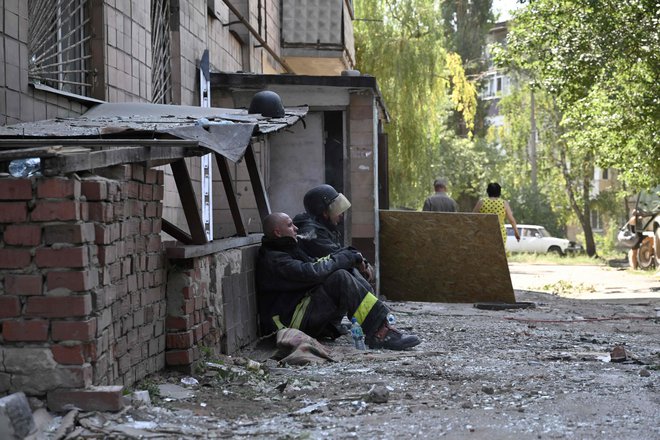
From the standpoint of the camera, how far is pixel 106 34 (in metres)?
8.65

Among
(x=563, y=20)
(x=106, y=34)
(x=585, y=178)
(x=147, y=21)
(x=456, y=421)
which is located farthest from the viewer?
(x=585, y=178)

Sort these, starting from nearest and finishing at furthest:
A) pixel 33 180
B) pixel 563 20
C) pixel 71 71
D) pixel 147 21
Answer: pixel 33 180 → pixel 71 71 → pixel 147 21 → pixel 563 20

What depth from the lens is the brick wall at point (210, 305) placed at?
6234 mm

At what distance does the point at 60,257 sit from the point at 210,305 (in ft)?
7.34

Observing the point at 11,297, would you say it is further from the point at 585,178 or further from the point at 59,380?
the point at 585,178

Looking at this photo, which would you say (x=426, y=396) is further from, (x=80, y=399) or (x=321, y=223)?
(x=321, y=223)

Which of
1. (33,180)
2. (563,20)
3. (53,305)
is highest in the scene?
(563,20)

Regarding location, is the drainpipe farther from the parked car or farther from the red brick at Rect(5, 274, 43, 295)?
the parked car

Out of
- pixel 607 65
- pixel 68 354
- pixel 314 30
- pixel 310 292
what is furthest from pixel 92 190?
pixel 607 65

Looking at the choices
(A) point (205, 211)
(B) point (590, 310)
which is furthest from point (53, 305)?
(B) point (590, 310)

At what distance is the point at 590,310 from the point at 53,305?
31.5 ft

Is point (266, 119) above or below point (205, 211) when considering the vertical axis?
above

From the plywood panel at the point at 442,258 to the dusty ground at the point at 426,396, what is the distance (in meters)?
4.26

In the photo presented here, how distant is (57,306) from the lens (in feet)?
15.4
